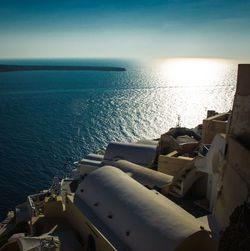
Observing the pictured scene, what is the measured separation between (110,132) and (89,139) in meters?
6.28

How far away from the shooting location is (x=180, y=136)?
27984 millimetres

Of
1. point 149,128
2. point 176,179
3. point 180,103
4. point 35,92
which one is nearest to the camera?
point 176,179

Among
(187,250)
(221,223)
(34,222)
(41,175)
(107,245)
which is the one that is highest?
(221,223)

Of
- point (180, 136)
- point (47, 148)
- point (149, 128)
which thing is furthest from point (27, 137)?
point (180, 136)

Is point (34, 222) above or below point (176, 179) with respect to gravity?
below

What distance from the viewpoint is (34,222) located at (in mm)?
14375

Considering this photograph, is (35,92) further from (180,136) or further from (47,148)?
(180,136)

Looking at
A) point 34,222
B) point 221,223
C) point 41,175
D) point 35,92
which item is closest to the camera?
point 221,223

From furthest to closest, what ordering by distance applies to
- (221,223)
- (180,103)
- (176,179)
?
(180,103) → (176,179) → (221,223)

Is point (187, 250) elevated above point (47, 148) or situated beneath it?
elevated above

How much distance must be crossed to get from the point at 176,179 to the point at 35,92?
92.4 metres

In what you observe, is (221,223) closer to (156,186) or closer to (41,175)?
(156,186)

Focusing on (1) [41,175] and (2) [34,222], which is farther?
(1) [41,175]

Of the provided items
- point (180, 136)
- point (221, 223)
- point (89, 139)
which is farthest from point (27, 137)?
point (221, 223)
